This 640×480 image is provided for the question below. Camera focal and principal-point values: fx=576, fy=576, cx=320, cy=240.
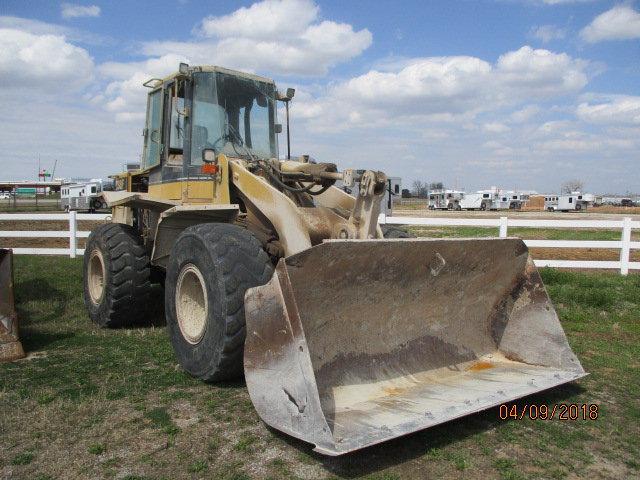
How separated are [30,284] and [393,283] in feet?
22.0

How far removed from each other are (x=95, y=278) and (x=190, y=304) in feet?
9.30

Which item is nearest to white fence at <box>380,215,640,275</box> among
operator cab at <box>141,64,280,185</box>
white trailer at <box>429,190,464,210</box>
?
operator cab at <box>141,64,280,185</box>

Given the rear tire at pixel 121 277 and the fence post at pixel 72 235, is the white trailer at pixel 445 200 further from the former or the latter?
the rear tire at pixel 121 277

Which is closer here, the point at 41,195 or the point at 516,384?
the point at 516,384

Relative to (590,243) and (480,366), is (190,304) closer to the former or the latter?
(480,366)

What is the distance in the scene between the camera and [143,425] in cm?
387

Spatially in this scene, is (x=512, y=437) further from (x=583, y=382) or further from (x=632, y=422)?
(x=583, y=382)

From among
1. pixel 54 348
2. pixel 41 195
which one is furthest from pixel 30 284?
pixel 41 195

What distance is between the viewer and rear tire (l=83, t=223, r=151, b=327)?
6.41 metres

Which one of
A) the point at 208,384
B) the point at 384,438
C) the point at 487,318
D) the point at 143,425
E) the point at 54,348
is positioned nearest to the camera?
the point at 384,438

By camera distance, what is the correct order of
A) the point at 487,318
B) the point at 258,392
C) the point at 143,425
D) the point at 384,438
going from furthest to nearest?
the point at 487,318
the point at 143,425
the point at 258,392
the point at 384,438

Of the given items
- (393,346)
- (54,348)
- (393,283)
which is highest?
(393,283)
